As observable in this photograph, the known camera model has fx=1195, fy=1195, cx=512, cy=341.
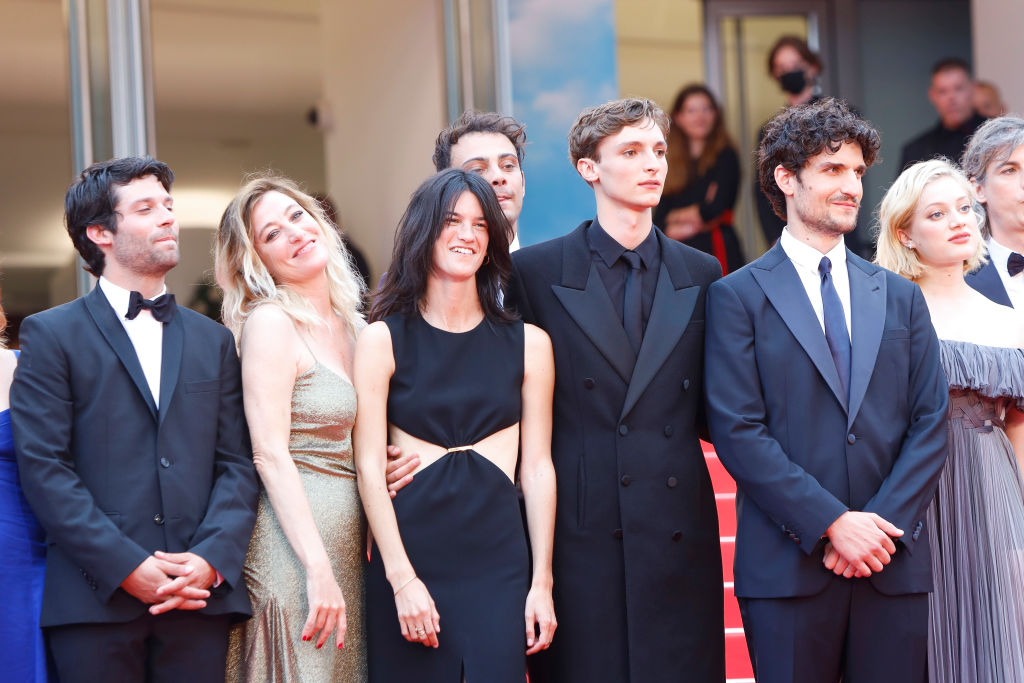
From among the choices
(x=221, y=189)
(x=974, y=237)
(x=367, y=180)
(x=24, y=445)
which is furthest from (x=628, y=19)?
(x=24, y=445)

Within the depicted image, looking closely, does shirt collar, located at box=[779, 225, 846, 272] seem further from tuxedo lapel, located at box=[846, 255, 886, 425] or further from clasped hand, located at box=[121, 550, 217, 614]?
clasped hand, located at box=[121, 550, 217, 614]

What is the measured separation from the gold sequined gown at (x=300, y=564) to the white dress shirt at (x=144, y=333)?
1.34 feet

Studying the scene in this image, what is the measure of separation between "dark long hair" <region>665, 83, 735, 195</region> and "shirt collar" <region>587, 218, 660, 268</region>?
4866 mm

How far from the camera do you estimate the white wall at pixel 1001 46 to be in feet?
28.7

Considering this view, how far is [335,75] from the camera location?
10844 mm

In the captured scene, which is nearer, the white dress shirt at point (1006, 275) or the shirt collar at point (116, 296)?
the shirt collar at point (116, 296)

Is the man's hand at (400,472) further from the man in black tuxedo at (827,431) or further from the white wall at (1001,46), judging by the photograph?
the white wall at (1001,46)

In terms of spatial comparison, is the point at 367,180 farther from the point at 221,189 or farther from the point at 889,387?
the point at 889,387

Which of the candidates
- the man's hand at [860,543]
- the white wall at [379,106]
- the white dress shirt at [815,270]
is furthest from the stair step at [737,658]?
the white wall at [379,106]

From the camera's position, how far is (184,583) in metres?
3.16

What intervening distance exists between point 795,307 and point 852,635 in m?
0.95

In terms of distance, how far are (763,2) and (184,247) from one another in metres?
5.25

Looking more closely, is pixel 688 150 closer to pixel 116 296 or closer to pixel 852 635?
pixel 852 635

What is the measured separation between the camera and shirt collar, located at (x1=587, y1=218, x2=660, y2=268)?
3.74 m
